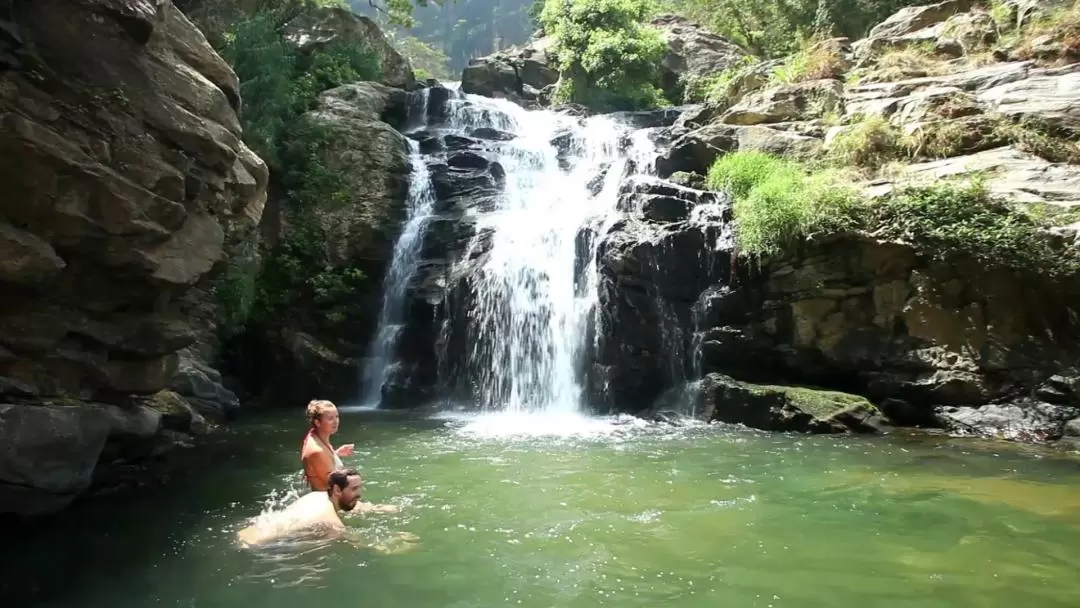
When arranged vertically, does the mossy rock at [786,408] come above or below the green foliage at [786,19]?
below

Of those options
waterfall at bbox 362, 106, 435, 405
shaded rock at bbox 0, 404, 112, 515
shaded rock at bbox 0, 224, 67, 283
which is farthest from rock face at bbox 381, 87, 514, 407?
shaded rock at bbox 0, 224, 67, 283

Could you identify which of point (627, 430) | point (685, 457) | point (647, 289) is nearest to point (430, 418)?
point (627, 430)

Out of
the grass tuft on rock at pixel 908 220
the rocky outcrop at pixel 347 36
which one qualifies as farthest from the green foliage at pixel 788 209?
the rocky outcrop at pixel 347 36

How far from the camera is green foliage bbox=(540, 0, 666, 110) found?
22.4 m

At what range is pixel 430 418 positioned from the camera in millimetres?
11477

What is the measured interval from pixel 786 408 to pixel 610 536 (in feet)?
19.1

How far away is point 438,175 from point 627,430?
30.4ft

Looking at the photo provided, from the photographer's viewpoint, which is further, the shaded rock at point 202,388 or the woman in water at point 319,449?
the shaded rock at point 202,388

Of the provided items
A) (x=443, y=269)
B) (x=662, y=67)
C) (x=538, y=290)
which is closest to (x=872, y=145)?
(x=538, y=290)

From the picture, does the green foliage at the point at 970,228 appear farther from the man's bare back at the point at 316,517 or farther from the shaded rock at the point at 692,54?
the shaded rock at the point at 692,54

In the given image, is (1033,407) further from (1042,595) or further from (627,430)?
(1042,595)

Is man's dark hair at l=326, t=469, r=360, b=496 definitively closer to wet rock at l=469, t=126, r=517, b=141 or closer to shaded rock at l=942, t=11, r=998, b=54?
shaded rock at l=942, t=11, r=998, b=54

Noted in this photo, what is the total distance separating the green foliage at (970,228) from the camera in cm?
915

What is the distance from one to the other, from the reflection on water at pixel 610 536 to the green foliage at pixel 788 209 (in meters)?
3.96
